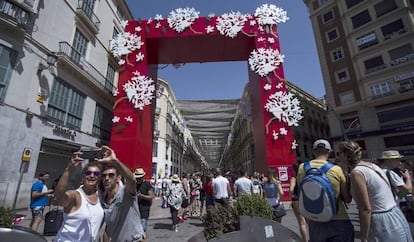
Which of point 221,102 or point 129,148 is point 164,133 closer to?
point 221,102

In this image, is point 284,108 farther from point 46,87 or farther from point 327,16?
point 327,16

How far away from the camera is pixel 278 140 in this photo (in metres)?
9.34

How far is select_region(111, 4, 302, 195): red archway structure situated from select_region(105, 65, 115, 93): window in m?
5.86

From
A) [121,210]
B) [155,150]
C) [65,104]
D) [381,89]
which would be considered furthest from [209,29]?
[381,89]

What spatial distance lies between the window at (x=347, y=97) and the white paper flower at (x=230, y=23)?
19.2 metres

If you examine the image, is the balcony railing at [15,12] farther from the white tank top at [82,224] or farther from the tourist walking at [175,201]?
the white tank top at [82,224]

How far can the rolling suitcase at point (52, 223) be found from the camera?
5.29 m

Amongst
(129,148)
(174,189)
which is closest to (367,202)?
(174,189)

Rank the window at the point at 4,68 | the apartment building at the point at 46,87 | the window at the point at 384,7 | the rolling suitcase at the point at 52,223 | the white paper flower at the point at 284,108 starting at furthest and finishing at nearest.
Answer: the window at the point at 384,7
the white paper flower at the point at 284,108
the apartment building at the point at 46,87
the window at the point at 4,68
the rolling suitcase at the point at 52,223

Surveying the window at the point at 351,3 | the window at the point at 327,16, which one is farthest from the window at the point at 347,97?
the window at the point at 351,3

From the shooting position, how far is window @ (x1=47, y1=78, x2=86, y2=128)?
1077 centimetres

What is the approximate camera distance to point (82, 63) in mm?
12883

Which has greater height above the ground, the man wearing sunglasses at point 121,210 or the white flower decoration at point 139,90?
the white flower decoration at point 139,90

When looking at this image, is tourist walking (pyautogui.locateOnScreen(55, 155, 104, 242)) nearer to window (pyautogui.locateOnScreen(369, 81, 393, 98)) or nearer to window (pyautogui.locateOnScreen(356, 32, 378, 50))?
window (pyautogui.locateOnScreen(369, 81, 393, 98))
